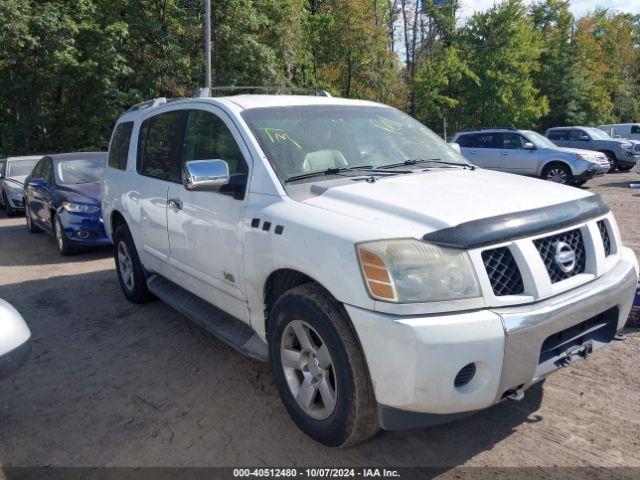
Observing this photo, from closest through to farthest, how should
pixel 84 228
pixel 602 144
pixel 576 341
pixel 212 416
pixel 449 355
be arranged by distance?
pixel 449 355
pixel 576 341
pixel 212 416
pixel 84 228
pixel 602 144

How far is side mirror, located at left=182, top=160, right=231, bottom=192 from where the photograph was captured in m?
3.40

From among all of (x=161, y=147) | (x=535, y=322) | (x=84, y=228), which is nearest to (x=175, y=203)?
(x=161, y=147)

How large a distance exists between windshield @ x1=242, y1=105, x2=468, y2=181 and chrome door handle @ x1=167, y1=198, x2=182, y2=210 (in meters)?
0.93

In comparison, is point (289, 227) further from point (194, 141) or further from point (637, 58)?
point (637, 58)

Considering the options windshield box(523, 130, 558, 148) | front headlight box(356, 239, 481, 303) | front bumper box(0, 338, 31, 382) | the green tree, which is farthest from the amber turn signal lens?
the green tree

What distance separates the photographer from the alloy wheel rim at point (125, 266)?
222 inches

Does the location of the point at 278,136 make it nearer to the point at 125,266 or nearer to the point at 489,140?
the point at 125,266

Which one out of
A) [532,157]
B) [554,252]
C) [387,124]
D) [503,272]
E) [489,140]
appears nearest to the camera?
[503,272]

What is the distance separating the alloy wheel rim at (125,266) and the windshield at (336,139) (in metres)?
2.56

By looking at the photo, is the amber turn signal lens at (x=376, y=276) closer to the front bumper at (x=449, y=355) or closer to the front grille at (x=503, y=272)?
the front bumper at (x=449, y=355)

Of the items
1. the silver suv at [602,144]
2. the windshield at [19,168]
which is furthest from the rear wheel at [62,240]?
the silver suv at [602,144]

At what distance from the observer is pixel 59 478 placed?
9.47 feet

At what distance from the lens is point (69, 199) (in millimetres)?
8320

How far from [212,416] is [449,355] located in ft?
5.52
